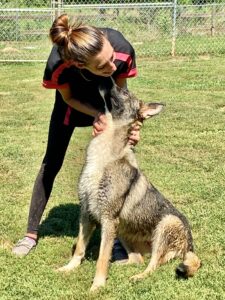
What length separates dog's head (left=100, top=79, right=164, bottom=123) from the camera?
11.9 ft

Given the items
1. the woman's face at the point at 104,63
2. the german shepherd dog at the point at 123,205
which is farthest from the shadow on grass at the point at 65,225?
the woman's face at the point at 104,63

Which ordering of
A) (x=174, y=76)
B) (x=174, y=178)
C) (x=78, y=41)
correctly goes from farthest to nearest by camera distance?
1. (x=174, y=76)
2. (x=174, y=178)
3. (x=78, y=41)

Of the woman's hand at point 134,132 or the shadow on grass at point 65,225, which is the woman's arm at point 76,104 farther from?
the shadow on grass at point 65,225

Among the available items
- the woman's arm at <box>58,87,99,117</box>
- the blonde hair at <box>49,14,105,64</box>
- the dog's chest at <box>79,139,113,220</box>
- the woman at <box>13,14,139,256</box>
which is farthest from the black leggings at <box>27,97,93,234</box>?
the blonde hair at <box>49,14,105,64</box>

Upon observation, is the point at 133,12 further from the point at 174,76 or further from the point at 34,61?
the point at 174,76

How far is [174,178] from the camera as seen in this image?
5785mm

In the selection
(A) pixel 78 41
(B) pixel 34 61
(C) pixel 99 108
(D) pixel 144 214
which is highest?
(A) pixel 78 41

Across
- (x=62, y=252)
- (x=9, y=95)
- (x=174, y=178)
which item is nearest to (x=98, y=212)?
(x=62, y=252)

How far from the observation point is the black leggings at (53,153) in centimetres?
412

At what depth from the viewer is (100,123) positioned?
12.3 ft

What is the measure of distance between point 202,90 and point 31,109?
3.58 m

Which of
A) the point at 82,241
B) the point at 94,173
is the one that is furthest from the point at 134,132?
the point at 82,241

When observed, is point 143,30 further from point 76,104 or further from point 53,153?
point 76,104

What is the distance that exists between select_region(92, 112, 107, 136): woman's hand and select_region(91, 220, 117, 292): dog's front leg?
667 millimetres
